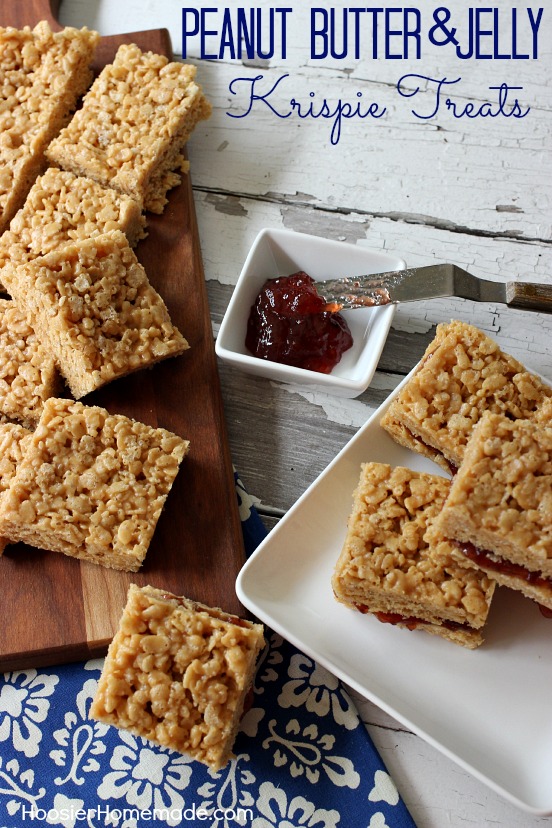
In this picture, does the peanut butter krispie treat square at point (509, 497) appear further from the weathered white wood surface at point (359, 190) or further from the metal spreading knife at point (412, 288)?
the weathered white wood surface at point (359, 190)

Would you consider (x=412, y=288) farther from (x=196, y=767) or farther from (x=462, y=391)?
(x=196, y=767)

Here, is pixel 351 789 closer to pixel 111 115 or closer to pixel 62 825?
pixel 62 825

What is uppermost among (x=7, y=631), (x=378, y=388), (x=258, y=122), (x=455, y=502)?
(x=258, y=122)

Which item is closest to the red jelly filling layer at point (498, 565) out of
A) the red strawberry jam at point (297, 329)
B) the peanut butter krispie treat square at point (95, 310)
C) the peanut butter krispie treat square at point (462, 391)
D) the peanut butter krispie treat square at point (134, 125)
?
the peanut butter krispie treat square at point (462, 391)

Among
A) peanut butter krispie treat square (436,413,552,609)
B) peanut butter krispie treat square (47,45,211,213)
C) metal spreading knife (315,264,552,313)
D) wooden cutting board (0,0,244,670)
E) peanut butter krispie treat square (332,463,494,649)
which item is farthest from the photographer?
peanut butter krispie treat square (47,45,211,213)

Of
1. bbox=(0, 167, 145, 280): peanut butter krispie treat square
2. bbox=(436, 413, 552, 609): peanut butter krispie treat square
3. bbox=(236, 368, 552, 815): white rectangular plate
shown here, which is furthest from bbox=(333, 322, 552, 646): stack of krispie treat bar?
bbox=(0, 167, 145, 280): peanut butter krispie treat square

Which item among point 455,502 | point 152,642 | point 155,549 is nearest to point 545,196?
point 455,502

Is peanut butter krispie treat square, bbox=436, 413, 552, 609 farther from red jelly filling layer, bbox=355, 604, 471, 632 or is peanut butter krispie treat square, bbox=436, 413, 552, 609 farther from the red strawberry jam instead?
the red strawberry jam
